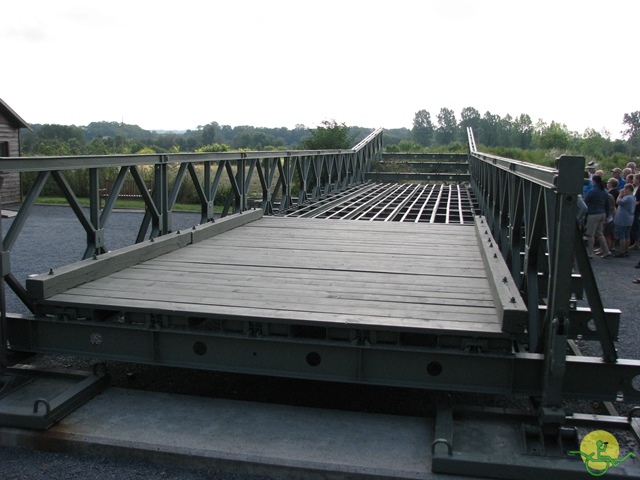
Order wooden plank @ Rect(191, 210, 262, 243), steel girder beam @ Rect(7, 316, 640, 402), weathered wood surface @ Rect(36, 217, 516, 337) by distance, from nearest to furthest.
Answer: steel girder beam @ Rect(7, 316, 640, 402) < weathered wood surface @ Rect(36, 217, 516, 337) < wooden plank @ Rect(191, 210, 262, 243)

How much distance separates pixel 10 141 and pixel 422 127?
8399 cm

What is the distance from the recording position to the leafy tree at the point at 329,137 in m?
22.8

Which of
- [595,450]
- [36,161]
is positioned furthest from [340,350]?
[36,161]

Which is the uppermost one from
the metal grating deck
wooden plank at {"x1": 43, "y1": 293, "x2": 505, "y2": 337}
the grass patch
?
wooden plank at {"x1": 43, "y1": 293, "x2": 505, "y2": 337}

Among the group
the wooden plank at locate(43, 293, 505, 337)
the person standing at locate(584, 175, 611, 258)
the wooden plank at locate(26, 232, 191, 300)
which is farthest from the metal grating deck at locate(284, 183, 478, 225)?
the wooden plank at locate(43, 293, 505, 337)

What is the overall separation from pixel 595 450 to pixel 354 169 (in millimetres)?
14597

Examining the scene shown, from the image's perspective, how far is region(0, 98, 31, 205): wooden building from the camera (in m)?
21.5

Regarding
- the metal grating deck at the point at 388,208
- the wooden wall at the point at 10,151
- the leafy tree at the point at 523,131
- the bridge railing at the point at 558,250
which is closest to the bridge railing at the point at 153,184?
the metal grating deck at the point at 388,208

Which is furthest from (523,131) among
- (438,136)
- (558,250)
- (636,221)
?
(558,250)

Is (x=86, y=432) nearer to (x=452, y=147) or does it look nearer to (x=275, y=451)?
(x=275, y=451)

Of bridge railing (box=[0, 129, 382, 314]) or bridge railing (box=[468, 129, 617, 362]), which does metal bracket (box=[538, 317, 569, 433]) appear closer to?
bridge railing (box=[468, 129, 617, 362])

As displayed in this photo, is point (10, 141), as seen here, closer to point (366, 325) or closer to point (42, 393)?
point (42, 393)

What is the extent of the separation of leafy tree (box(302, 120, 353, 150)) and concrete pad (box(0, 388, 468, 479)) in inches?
759

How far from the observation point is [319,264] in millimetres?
5422
